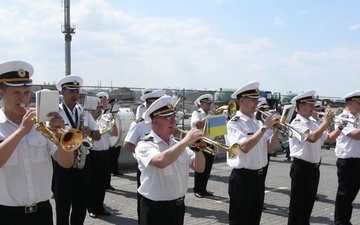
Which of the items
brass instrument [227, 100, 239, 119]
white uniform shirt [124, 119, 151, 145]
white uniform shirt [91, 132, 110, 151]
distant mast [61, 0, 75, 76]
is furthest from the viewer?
distant mast [61, 0, 75, 76]

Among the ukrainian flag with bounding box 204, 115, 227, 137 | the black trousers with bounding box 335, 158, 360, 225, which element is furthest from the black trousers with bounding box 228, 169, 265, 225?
the black trousers with bounding box 335, 158, 360, 225

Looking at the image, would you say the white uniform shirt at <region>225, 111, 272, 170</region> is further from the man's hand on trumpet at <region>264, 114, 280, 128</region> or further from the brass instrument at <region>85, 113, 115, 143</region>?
the brass instrument at <region>85, 113, 115, 143</region>

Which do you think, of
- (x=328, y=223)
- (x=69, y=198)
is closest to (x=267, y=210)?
(x=328, y=223)

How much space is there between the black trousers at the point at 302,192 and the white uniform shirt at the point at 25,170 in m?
4.05

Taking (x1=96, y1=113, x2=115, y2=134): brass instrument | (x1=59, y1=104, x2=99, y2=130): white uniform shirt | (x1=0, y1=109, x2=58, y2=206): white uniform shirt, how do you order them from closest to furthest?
(x1=0, y1=109, x2=58, y2=206): white uniform shirt
(x1=59, y1=104, x2=99, y2=130): white uniform shirt
(x1=96, y1=113, x2=115, y2=134): brass instrument

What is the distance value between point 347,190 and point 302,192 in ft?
3.86

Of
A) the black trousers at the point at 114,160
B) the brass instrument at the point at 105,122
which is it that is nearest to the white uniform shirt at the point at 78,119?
the brass instrument at the point at 105,122

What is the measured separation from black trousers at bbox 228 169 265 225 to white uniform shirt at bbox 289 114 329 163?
1033mm

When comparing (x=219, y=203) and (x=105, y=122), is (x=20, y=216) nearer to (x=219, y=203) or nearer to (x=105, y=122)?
(x=105, y=122)

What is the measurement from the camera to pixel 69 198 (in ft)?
20.7

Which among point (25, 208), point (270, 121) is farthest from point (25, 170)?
point (270, 121)

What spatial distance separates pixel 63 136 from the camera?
11.6ft

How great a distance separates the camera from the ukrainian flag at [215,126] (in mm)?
4707

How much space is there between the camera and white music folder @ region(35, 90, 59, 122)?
11.2ft
